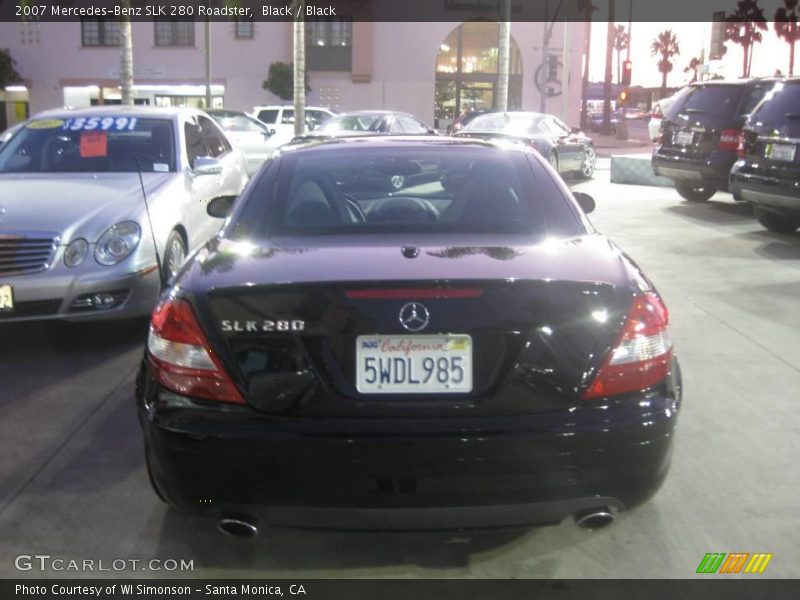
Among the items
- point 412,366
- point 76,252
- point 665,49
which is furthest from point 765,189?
point 665,49

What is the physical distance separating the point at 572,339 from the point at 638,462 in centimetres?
44

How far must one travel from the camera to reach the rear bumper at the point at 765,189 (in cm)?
988

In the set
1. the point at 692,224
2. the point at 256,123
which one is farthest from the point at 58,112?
the point at 256,123

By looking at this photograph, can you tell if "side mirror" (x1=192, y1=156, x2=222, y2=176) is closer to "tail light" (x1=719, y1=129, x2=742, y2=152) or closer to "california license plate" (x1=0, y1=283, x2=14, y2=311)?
"california license plate" (x1=0, y1=283, x2=14, y2=311)

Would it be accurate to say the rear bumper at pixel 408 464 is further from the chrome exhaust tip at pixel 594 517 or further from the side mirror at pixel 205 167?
the side mirror at pixel 205 167

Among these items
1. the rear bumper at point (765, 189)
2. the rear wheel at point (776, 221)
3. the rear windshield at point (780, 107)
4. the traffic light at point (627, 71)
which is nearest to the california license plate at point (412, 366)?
the rear bumper at point (765, 189)

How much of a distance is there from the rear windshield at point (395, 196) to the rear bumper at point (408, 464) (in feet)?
3.16

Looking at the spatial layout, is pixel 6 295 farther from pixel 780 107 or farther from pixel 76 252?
pixel 780 107

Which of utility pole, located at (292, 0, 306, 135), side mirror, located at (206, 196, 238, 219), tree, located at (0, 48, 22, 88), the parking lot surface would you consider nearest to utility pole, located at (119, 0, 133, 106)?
utility pole, located at (292, 0, 306, 135)

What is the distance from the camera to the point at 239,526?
9.89 ft

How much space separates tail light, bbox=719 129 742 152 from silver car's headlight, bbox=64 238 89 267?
973 centimetres

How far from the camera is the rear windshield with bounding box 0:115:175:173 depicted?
7.25 metres

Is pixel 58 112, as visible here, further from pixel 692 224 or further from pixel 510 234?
pixel 692 224

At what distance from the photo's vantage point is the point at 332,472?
2.86m
